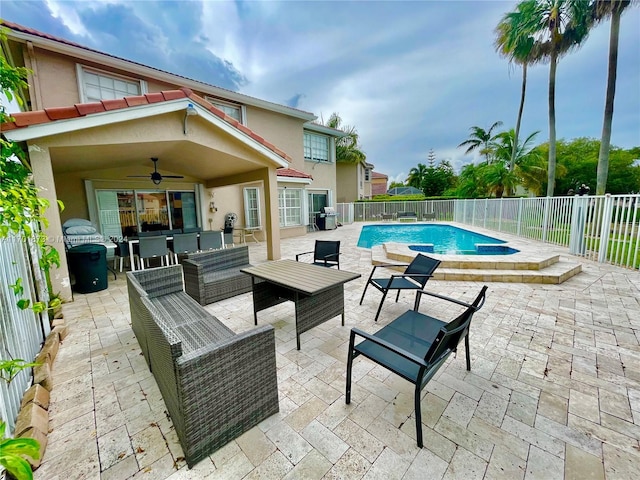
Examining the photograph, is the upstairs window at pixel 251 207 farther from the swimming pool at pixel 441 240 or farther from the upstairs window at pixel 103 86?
the upstairs window at pixel 103 86

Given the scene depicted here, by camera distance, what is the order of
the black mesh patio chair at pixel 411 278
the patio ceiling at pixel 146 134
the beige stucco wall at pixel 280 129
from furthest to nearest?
Result: the beige stucco wall at pixel 280 129 < the patio ceiling at pixel 146 134 < the black mesh patio chair at pixel 411 278

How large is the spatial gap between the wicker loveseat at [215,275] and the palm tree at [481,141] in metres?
24.7

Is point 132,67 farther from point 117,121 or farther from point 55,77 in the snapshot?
point 117,121

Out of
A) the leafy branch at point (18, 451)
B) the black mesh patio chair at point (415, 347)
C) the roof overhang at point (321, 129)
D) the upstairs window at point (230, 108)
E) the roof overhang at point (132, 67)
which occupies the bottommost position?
the black mesh patio chair at point (415, 347)

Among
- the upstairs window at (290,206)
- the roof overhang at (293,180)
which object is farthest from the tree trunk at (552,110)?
the upstairs window at (290,206)

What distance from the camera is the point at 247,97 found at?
10.4 metres

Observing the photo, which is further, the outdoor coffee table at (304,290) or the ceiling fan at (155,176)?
the ceiling fan at (155,176)

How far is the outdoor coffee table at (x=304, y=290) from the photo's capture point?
9.77 feet

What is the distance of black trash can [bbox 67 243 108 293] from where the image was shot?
4926 millimetres

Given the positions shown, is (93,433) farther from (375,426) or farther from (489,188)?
(489,188)

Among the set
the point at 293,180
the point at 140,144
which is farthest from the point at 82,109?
the point at 293,180

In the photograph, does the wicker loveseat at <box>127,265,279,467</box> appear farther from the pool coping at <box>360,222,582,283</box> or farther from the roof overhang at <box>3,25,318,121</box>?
the roof overhang at <box>3,25,318,121</box>

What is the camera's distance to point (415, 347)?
7.15 feet

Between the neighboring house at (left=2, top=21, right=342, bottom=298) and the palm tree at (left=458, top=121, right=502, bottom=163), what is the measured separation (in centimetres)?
1752
